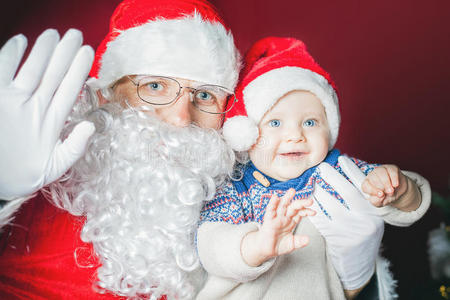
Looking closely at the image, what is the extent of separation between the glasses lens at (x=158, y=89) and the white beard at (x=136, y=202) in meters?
0.07

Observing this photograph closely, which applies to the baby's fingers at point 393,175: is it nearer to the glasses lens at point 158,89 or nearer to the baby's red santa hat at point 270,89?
the baby's red santa hat at point 270,89

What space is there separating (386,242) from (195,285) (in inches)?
60.0

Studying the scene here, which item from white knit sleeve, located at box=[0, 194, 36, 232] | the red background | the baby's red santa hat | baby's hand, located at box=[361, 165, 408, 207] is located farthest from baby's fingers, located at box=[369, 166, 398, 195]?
the red background

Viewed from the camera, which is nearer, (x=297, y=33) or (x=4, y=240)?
(x=4, y=240)

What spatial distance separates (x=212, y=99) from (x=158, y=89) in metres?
0.18

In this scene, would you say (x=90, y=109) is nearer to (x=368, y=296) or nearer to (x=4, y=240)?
(x=4, y=240)

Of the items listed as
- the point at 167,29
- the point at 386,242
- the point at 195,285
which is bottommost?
the point at 386,242

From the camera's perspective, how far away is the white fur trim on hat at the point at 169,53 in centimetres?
113

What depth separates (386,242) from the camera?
227cm

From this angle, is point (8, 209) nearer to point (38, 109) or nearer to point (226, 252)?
point (38, 109)

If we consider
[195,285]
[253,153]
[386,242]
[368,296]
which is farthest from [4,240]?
[386,242]

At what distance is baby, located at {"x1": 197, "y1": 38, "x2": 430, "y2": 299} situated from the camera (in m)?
1.11

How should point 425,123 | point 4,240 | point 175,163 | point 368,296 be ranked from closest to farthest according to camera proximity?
point 4,240
point 175,163
point 368,296
point 425,123

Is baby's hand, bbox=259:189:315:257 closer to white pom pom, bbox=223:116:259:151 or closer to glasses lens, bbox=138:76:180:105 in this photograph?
white pom pom, bbox=223:116:259:151
